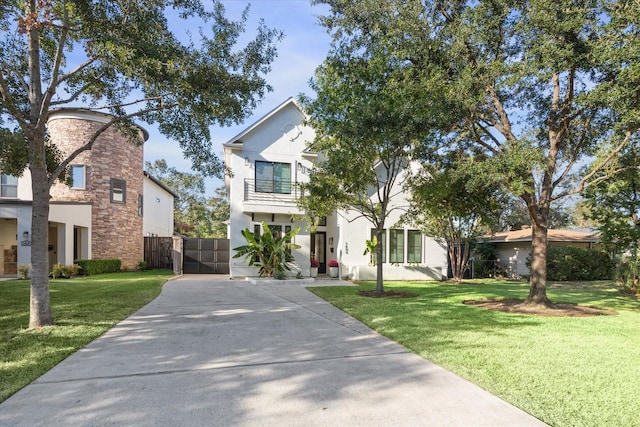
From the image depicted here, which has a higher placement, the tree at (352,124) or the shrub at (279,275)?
the tree at (352,124)

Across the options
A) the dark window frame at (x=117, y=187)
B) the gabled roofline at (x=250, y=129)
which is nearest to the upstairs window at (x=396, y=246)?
the gabled roofline at (x=250, y=129)

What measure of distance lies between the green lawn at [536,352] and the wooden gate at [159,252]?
17759mm

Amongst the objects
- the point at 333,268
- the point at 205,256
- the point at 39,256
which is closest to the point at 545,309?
the point at 333,268

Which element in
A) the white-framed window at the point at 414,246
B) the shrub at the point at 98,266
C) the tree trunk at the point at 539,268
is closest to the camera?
the tree trunk at the point at 539,268

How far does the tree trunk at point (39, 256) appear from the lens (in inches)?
276

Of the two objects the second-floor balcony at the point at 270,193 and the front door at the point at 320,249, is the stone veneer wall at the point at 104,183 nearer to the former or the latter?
the second-floor balcony at the point at 270,193

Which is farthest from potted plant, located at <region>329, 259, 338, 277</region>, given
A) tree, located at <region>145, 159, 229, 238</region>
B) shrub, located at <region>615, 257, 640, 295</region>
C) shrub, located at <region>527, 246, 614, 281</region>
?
tree, located at <region>145, 159, 229, 238</region>

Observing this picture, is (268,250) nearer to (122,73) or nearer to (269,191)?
(269,191)

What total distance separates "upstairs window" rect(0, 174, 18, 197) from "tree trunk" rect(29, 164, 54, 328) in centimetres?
1661

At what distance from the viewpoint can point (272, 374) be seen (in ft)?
15.3

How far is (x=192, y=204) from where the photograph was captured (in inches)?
1729

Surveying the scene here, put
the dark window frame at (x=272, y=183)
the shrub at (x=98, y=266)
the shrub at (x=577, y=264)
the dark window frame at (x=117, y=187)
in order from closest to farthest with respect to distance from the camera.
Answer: the dark window frame at (x=272, y=183)
the shrub at (x=98, y=266)
the shrub at (x=577, y=264)
the dark window frame at (x=117, y=187)

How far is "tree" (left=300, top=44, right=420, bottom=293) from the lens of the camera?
10336 mm

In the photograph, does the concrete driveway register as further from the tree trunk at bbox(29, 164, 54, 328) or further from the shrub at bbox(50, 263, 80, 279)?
the shrub at bbox(50, 263, 80, 279)
